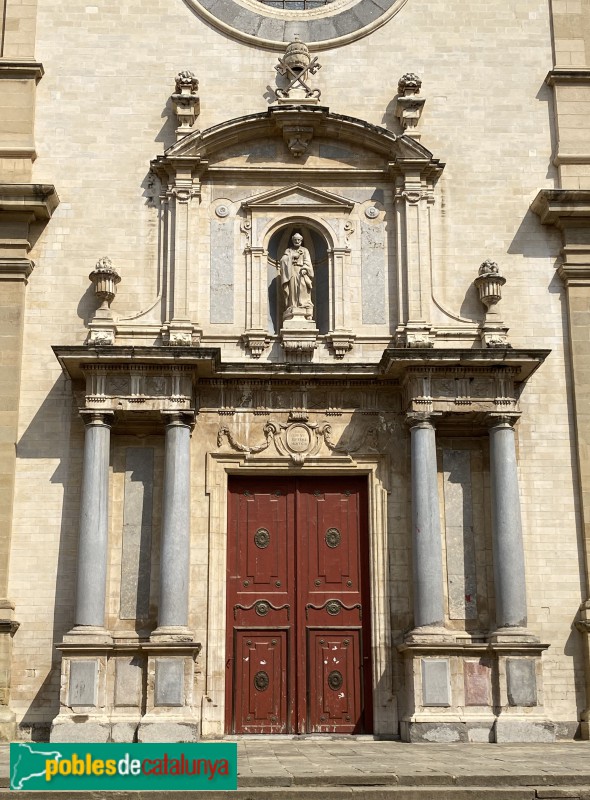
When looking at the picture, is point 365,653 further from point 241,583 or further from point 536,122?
point 536,122

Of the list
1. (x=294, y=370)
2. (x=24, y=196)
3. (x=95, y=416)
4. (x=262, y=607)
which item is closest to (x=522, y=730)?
(x=262, y=607)

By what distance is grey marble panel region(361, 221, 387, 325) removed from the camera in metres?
16.0

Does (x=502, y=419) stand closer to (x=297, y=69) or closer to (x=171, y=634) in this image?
(x=171, y=634)

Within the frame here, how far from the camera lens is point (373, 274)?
16109mm

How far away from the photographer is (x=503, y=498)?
1476cm

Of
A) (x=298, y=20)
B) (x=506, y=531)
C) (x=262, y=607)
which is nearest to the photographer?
(x=506, y=531)

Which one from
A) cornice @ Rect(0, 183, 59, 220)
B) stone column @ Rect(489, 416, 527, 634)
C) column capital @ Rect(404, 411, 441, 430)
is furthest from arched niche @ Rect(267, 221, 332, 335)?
cornice @ Rect(0, 183, 59, 220)

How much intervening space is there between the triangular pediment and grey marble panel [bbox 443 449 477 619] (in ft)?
12.6

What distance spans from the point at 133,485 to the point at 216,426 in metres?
1.36

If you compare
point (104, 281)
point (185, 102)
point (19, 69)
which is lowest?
point (104, 281)

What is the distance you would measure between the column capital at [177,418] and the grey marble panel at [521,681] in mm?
5038

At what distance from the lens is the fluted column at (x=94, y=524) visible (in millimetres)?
14250

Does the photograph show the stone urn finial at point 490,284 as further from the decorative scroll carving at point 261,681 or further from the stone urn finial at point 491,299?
the decorative scroll carving at point 261,681

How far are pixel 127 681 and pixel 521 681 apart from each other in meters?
4.85
